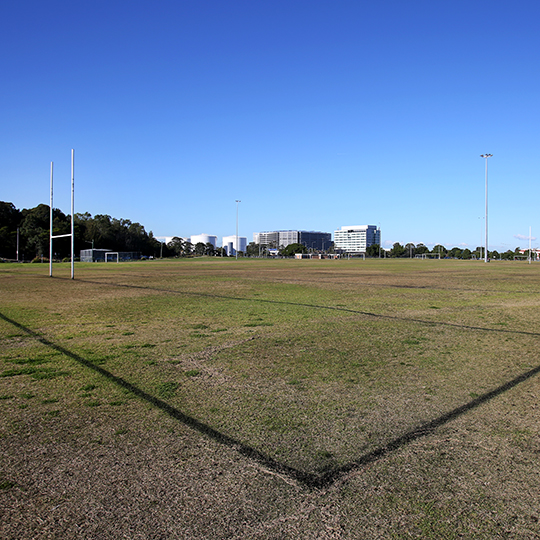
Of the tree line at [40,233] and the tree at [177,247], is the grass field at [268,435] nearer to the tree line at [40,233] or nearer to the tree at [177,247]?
the tree line at [40,233]

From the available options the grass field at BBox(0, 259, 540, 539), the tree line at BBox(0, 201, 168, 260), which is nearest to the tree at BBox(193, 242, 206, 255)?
the tree line at BBox(0, 201, 168, 260)

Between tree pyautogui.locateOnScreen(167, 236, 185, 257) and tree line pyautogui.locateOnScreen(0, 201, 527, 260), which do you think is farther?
tree pyautogui.locateOnScreen(167, 236, 185, 257)

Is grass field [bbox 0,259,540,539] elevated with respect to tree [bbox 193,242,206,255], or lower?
lower

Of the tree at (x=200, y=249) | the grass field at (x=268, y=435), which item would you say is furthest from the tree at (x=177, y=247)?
the grass field at (x=268, y=435)

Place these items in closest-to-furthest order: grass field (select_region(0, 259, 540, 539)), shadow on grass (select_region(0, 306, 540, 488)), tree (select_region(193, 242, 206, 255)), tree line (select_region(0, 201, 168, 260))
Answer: grass field (select_region(0, 259, 540, 539))
shadow on grass (select_region(0, 306, 540, 488))
tree line (select_region(0, 201, 168, 260))
tree (select_region(193, 242, 206, 255))

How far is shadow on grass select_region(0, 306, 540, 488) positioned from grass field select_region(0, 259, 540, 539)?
2 centimetres

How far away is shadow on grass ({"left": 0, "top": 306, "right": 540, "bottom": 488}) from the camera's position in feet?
10.0

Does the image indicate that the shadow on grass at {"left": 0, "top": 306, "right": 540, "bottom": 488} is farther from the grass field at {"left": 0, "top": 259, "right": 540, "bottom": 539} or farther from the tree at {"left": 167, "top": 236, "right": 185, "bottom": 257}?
the tree at {"left": 167, "top": 236, "right": 185, "bottom": 257}

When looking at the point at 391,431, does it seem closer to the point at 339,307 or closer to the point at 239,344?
the point at 239,344

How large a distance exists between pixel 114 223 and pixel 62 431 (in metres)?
142

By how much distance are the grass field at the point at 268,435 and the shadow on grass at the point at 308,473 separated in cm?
2

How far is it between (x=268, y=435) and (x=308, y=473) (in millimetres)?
698

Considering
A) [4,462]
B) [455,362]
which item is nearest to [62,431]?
[4,462]

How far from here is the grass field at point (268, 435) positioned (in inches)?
103
